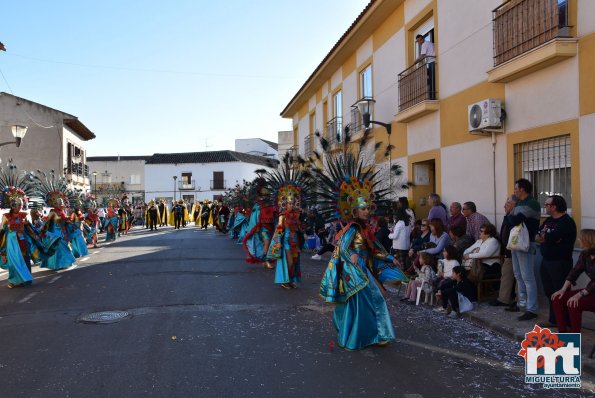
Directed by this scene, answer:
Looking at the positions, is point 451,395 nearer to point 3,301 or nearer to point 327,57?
point 3,301

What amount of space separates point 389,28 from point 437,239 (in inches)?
301

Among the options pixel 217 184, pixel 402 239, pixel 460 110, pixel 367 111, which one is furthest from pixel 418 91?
pixel 217 184

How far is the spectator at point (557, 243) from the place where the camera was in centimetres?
625

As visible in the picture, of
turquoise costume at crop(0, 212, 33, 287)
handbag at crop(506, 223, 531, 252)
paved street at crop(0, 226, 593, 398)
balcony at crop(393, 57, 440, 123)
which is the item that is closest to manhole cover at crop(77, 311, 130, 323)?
paved street at crop(0, 226, 593, 398)

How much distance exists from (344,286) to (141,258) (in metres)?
9.90

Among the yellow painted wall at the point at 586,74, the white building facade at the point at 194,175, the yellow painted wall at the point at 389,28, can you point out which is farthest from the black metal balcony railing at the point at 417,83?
the white building facade at the point at 194,175

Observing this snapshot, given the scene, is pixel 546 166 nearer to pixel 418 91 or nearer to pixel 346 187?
pixel 346 187

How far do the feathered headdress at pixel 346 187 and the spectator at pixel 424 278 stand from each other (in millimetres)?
1578

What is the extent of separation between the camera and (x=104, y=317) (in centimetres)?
703

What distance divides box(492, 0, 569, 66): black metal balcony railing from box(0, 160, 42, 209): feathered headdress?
947cm

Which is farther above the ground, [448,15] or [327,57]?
[327,57]

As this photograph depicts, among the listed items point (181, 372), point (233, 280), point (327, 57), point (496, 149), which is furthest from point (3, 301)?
point (327, 57)

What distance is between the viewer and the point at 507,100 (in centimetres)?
886

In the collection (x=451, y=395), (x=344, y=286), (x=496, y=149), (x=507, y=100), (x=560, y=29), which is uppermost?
(x=560, y=29)
